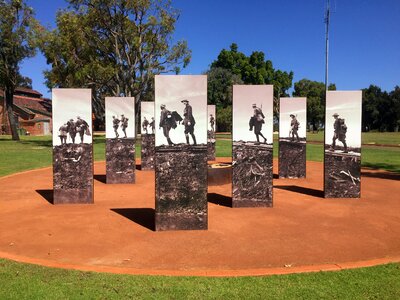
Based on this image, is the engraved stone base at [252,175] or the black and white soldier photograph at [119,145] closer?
the engraved stone base at [252,175]

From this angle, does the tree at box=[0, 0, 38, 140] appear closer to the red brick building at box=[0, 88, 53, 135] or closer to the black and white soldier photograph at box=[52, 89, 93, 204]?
the red brick building at box=[0, 88, 53, 135]

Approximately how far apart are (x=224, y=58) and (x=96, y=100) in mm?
33280

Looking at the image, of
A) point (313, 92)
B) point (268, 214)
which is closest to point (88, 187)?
point (268, 214)

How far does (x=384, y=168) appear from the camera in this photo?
54.1 feet

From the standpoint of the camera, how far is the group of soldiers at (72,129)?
31.7ft

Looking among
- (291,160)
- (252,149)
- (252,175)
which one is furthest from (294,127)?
(252,175)

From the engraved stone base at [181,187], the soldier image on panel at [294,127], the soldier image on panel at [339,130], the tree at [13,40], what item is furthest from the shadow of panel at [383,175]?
the tree at [13,40]

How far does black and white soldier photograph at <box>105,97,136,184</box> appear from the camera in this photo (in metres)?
13.0

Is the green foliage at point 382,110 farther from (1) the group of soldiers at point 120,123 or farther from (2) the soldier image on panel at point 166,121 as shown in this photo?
(2) the soldier image on panel at point 166,121

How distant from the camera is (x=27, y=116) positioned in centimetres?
5853

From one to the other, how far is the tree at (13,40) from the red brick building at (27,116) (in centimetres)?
1889

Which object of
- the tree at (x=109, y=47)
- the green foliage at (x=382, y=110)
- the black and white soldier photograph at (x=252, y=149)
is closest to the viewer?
the black and white soldier photograph at (x=252, y=149)

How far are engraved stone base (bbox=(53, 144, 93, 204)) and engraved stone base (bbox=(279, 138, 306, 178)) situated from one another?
7.11 meters

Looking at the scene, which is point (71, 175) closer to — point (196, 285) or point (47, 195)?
point (47, 195)
